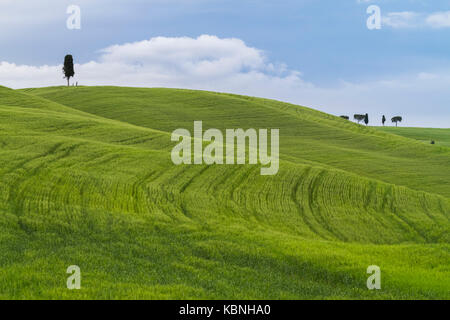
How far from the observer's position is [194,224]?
17578 mm

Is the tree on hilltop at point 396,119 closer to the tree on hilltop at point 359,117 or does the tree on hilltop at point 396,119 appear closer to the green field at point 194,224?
the tree on hilltop at point 359,117

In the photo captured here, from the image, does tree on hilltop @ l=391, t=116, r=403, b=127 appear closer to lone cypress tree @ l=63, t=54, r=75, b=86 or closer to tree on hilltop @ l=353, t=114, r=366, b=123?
tree on hilltop @ l=353, t=114, r=366, b=123

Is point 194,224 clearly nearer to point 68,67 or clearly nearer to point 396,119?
point 68,67

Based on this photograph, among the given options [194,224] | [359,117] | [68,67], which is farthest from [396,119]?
[194,224]

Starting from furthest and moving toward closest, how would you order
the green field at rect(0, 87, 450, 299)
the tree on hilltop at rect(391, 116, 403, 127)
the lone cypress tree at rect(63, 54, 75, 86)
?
the tree on hilltop at rect(391, 116, 403, 127) → the lone cypress tree at rect(63, 54, 75, 86) → the green field at rect(0, 87, 450, 299)

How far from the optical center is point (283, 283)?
12.3m

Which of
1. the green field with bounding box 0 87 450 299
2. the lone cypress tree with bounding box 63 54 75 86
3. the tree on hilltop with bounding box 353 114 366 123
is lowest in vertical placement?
the green field with bounding box 0 87 450 299

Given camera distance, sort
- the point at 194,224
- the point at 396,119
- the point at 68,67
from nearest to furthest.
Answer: the point at 194,224, the point at 68,67, the point at 396,119

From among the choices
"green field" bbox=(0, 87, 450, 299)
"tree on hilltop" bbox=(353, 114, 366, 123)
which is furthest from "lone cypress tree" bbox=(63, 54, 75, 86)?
"tree on hilltop" bbox=(353, 114, 366, 123)

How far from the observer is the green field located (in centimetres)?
1201

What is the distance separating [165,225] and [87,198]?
14.5ft

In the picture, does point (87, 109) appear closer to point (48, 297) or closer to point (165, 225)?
point (165, 225)

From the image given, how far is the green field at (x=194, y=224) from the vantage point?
1201 cm
